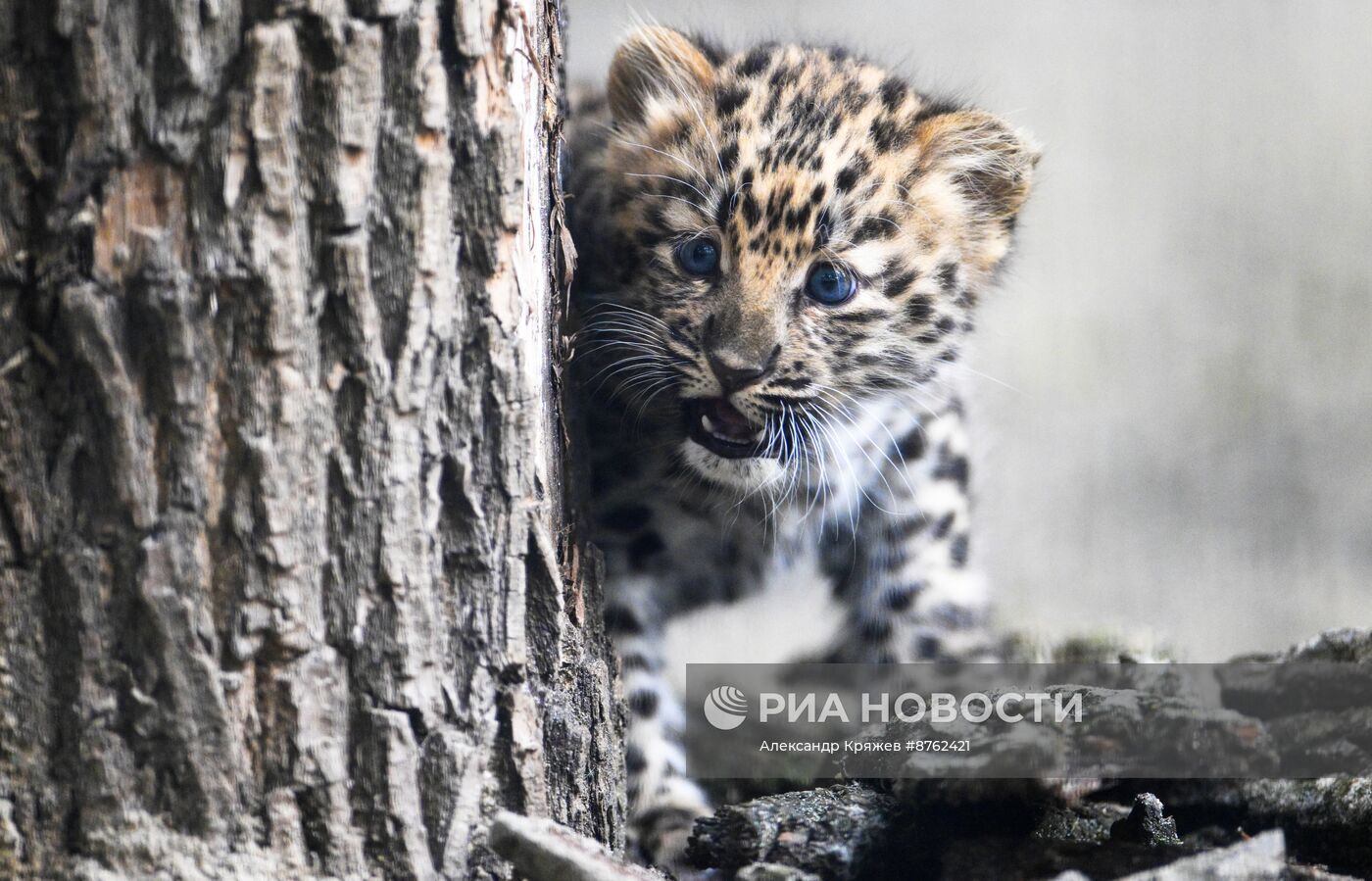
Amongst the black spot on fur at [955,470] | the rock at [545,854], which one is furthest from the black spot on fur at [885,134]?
the rock at [545,854]

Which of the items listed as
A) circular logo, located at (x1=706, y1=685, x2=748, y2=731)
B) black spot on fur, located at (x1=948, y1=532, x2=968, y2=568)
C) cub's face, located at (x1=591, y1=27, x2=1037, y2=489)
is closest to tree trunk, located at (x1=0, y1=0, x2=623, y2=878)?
circular logo, located at (x1=706, y1=685, x2=748, y2=731)

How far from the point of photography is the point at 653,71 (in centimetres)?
321

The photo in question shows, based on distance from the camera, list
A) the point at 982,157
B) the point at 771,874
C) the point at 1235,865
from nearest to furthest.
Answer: the point at 1235,865, the point at 771,874, the point at 982,157

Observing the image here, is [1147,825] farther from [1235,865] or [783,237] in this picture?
[783,237]

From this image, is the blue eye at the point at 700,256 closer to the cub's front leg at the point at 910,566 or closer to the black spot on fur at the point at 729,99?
the black spot on fur at the point at 729,99

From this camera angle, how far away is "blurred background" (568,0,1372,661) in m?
3.87

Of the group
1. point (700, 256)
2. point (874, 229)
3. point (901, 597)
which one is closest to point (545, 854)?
point (700, 256)

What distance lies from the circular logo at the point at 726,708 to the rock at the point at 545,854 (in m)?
0.81

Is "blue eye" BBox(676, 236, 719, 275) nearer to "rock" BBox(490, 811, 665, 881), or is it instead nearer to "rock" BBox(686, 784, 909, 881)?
"rock" BBox(686, 784, 909, 881)

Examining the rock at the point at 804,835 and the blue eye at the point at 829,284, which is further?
the blue eye at the point at 829,284

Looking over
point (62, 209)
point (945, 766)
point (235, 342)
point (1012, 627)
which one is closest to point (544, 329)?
point (235, 342)

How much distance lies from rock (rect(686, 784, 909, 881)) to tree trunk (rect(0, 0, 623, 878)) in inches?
20.8

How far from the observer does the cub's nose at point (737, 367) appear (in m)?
2.73

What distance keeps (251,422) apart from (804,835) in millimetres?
1309
